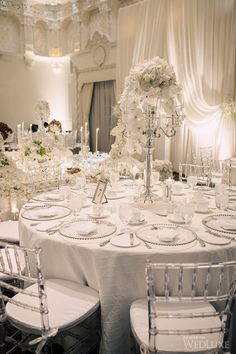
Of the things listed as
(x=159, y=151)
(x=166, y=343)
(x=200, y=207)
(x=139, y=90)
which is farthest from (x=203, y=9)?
(x=166, y=343)

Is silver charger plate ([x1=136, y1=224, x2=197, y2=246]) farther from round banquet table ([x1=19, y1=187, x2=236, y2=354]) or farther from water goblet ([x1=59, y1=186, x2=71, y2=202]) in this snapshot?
water goblet ([x1=59, y1=186, x2=71, y2=202])

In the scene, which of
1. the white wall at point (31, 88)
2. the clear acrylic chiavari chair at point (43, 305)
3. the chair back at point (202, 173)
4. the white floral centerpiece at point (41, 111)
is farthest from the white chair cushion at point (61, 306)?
the white wall at point (31, 88)

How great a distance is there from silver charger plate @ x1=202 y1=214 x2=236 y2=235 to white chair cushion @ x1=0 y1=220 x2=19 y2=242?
5.26 ft

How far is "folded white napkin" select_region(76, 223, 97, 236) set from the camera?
2021 mm

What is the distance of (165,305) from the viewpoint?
1856mm

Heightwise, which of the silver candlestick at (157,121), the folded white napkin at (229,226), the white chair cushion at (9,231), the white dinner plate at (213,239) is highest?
the silver candlestick at (157,121)

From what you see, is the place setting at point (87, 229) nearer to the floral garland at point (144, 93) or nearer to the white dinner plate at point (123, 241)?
the white dinner plate at point (123, 241)

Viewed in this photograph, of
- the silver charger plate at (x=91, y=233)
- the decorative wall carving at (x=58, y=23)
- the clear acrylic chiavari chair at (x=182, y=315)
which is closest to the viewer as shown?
the clear acrylic chiavari chair at (x=182, y=315)

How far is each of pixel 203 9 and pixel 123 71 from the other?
2.36 m

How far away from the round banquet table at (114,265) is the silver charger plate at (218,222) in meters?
0.15

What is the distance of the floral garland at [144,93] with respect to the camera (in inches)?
96.3

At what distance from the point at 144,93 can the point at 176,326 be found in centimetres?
161

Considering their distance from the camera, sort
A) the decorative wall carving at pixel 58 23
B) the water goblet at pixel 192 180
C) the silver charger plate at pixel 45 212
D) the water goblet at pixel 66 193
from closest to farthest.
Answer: the silver charger plate at pixel 45 212, the water goblet at pixel 66 193, the water goblet at pixel 192 180, the decorative wall carving at pixel 58 23

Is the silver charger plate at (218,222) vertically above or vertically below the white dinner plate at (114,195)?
below
